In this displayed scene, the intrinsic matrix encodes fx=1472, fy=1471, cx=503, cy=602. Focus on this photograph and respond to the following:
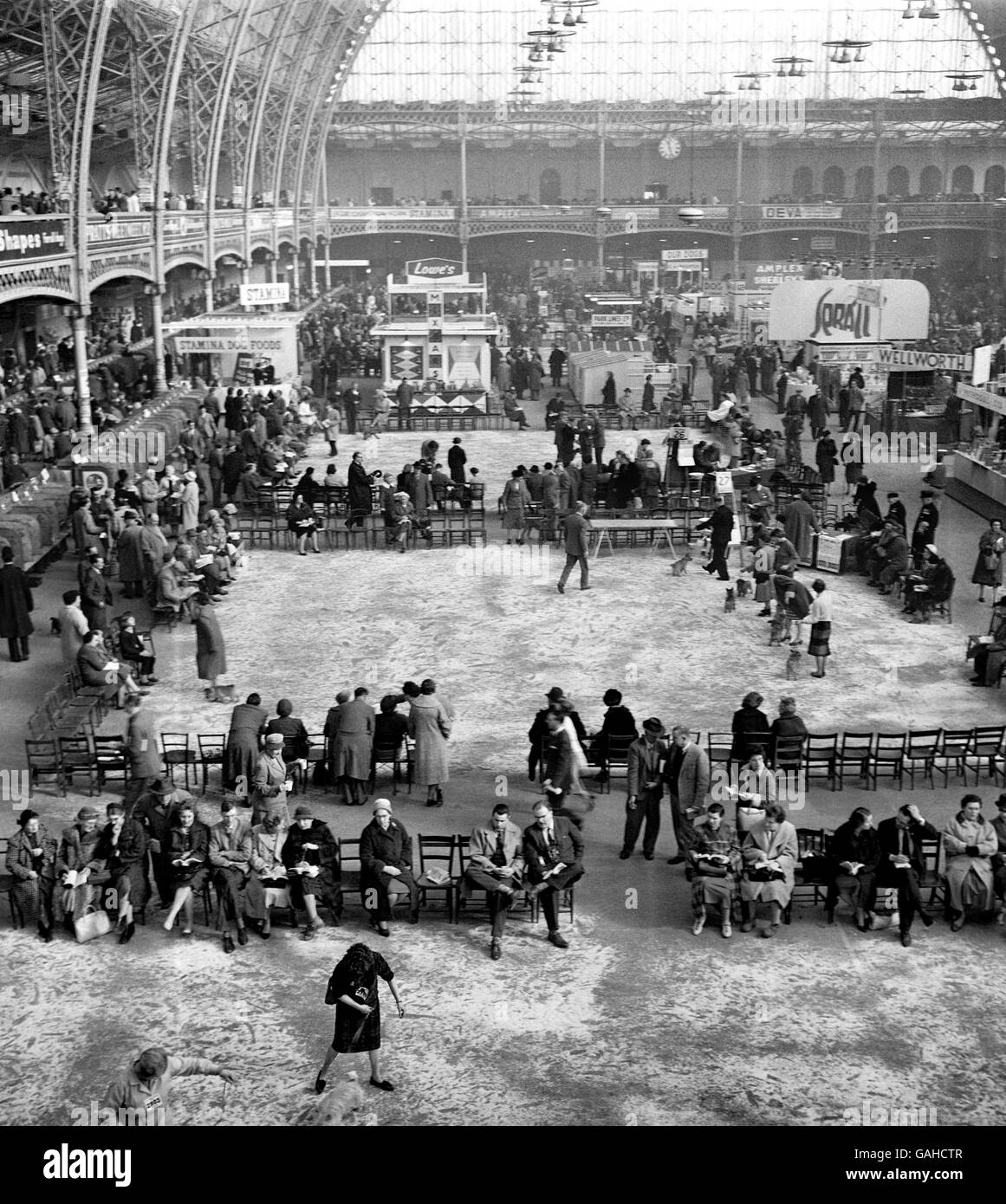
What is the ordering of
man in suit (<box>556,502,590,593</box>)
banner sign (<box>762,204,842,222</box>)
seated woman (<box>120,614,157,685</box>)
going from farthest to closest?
banner sign (<box>762,204,842,222</box>) < man in suit (<box>556,502,590,593</box>) < seated woman (<box>120,614,157,685</box>)

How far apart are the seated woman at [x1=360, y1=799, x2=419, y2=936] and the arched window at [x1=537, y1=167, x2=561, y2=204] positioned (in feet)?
220

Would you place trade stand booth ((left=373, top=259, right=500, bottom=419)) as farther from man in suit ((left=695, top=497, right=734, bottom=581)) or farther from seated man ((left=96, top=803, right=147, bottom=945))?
seated man ((left=96, top=803, right=147, bottom=945))

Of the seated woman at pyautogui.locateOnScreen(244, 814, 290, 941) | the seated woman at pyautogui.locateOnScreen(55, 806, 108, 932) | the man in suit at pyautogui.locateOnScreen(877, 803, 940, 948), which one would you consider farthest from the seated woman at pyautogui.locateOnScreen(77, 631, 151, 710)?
the man in suit at pyautogui.locateOnScreen(877, 803, 940, 948)

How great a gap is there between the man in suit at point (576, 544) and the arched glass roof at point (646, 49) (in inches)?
2353

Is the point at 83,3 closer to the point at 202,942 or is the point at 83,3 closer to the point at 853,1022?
the point at 202,942

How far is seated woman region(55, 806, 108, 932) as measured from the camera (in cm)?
974

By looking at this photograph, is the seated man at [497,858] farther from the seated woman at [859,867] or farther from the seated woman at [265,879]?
the seated woman at [859,867]

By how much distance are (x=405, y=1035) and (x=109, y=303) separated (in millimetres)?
42757

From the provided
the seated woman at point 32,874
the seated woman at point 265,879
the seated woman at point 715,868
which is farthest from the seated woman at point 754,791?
the seated woman at point 32,874

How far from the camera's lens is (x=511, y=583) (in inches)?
738

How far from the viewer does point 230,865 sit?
978 cm

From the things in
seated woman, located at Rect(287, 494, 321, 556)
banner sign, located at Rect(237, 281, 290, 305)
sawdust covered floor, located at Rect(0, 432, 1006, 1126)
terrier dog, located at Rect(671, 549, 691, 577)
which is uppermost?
banner sign, located at Rect(237, 281, 290, 305)

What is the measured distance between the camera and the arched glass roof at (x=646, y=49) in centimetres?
7275
